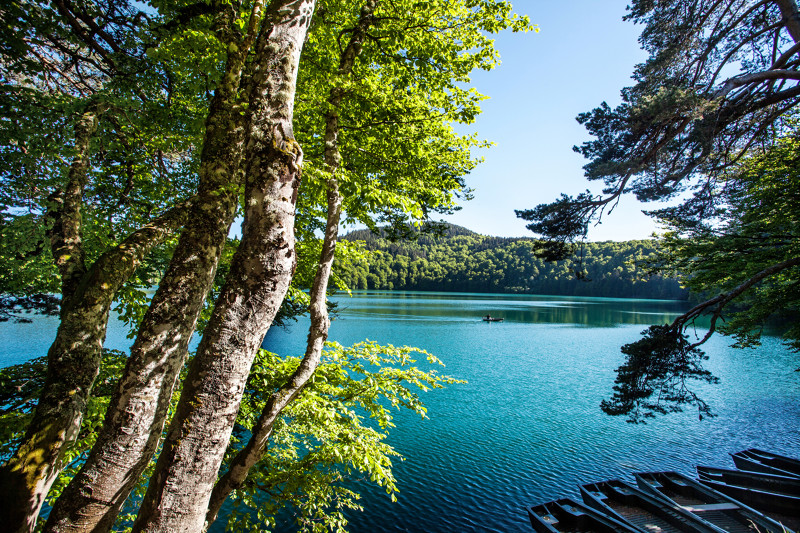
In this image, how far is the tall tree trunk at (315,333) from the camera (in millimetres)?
4566

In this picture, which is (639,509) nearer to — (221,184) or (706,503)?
(706,503)

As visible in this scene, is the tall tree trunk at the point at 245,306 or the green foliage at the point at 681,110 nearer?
the tall tree trunk at the point at 245,306

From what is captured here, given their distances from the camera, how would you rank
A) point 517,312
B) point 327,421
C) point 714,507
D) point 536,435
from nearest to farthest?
1. point 327,421
2. point 714,507
3. point 536,435
4. point 517,312

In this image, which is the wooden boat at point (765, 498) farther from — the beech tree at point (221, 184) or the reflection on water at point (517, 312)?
the reflection on water at point (517, 312)

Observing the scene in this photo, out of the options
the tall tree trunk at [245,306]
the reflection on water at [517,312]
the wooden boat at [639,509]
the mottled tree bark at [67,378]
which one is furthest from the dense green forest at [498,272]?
the tall tree trunk at [245,306]

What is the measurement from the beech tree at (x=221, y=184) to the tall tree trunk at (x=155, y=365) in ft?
0.04

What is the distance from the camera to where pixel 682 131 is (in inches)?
330

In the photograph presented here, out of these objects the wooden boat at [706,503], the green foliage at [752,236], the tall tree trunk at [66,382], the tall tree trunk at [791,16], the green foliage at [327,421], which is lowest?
the wooden boat at [706,503]

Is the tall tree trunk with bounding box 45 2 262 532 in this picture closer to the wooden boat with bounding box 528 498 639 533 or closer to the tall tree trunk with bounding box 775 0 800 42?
the wooden boat with bounding box 528 498 639 533

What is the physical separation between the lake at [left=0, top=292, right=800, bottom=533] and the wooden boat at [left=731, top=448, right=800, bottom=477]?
0.65 m

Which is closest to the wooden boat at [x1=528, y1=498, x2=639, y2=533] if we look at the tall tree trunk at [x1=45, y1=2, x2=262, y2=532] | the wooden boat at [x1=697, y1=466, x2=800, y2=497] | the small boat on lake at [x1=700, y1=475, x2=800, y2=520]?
the small boat on lake at [x1=700, y1=475, x2=800, y2=520]

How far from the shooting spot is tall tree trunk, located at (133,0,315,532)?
2.26 meters

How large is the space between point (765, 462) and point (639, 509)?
18.6 feet

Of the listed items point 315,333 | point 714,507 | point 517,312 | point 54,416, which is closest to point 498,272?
point 517,312
